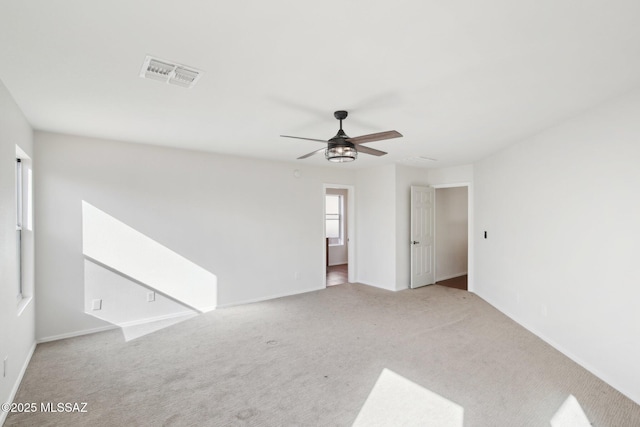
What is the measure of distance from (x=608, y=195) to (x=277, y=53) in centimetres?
306

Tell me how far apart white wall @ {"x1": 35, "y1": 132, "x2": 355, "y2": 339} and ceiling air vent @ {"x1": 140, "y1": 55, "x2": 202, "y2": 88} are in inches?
95.9

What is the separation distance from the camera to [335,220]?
9219 mm

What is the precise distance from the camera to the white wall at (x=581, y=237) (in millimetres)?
2512

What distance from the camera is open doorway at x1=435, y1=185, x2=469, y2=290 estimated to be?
22.1 ft

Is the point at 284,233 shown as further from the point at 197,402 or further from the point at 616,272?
the point at 616,272

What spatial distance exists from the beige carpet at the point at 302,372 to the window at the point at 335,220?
15.6 ft

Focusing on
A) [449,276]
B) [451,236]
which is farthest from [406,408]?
[451,236]

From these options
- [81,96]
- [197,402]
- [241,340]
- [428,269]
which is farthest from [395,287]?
[81,96]

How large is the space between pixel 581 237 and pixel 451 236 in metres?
4.00

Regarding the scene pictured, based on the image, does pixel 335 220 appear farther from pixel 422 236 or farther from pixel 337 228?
pixel 422 236

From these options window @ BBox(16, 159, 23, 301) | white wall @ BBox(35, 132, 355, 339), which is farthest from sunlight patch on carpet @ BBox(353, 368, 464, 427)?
window @ BBox(16, 159, 23, 301)

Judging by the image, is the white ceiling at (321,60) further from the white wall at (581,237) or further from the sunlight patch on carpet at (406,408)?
the sunlight patch on carpet at (406,408)

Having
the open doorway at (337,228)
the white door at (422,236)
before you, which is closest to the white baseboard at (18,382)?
the white door at (422,236)

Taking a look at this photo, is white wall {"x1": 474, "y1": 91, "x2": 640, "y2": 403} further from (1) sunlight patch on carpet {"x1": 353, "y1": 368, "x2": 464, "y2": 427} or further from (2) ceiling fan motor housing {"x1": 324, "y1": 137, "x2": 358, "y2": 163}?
(2) ceiling fan motor housing {"x1": 324, "y1": 137, "x2": 358, "y2": 163}
